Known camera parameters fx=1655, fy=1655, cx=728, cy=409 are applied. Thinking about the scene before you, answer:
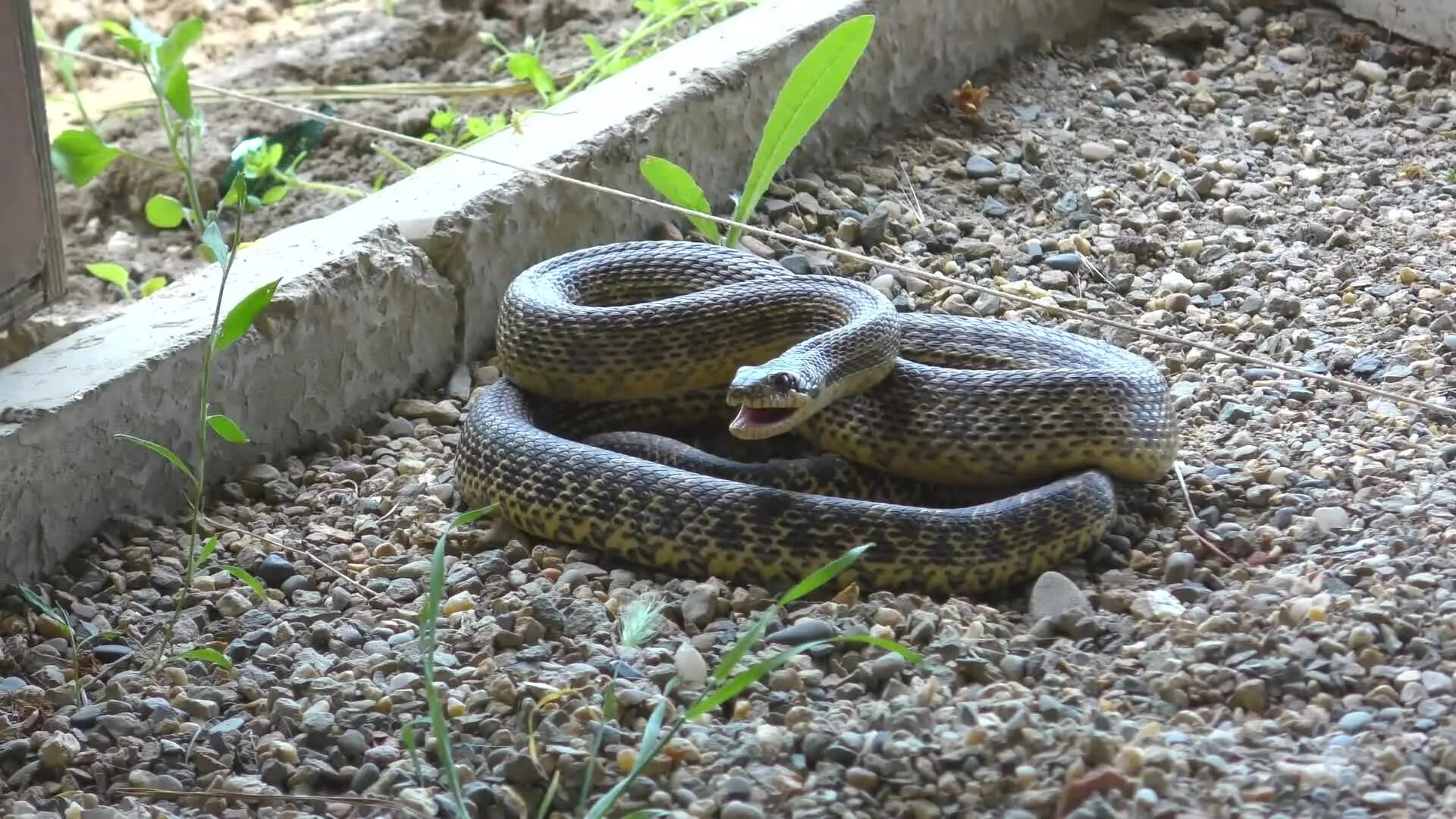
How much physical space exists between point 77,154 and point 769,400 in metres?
1.91

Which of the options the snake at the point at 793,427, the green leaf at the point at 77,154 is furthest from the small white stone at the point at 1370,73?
the green leaf at the point at 77,154

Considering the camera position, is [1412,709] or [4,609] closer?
[1412,709]

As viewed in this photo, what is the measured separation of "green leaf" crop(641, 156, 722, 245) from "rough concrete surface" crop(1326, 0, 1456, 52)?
3.13 m

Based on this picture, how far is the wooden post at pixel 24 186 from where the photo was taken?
3.68 meters

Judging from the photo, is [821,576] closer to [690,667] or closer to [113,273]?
[690,667]

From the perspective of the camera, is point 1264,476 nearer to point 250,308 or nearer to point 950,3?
point 250,308

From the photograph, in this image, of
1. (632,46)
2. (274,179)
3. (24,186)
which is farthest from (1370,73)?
(24,186)

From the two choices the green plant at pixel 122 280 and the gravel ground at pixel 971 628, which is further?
the green plant at pixel 122 280

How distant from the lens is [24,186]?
378cm

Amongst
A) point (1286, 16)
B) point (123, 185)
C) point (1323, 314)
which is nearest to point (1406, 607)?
point (1323, 314)

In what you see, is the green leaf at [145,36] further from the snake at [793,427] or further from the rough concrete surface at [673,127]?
the snake at [793,427]

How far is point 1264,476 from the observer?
148 inches

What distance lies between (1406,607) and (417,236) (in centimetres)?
266

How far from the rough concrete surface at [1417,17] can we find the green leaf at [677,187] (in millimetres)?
3132
